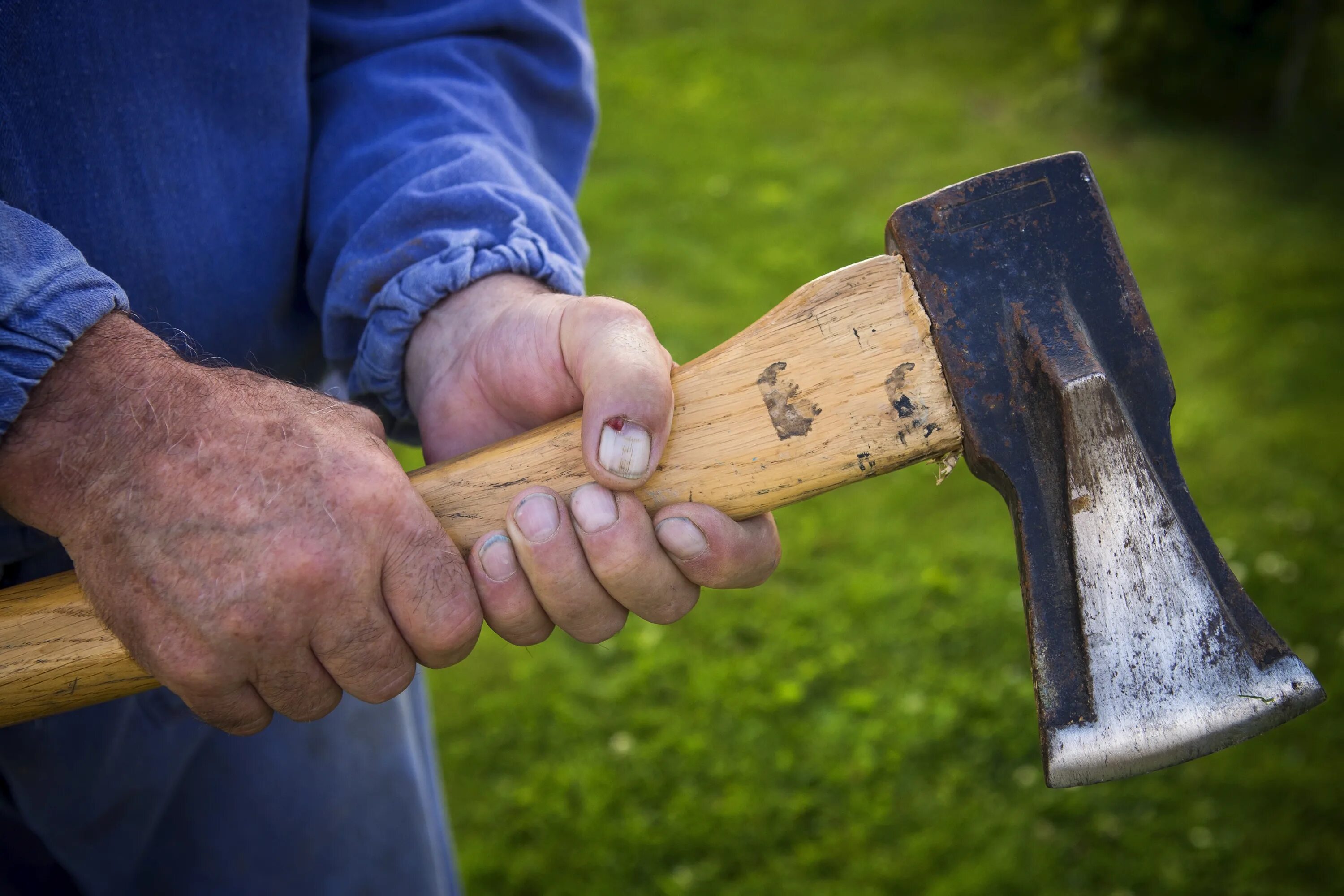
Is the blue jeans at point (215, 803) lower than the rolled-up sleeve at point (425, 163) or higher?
lower

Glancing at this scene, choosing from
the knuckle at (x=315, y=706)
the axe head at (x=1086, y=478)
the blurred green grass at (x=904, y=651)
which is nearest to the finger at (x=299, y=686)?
the knuckle at (x=315, y=706)

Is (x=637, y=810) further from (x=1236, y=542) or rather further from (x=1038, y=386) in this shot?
(x=1236, y=542)

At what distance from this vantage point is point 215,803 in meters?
1.74

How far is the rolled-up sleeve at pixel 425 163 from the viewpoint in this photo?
1482 mm

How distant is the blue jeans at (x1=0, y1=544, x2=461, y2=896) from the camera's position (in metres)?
→ 1.50

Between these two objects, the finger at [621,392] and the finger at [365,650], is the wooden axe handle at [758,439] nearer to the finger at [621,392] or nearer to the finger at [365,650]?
the finger at [621,392]

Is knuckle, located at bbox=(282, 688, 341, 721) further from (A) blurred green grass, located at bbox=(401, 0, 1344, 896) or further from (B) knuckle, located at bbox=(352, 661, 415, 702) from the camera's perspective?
(A) blurred green grass, located at bbox=(401, 0, 1344, 896)

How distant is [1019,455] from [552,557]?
702 mm

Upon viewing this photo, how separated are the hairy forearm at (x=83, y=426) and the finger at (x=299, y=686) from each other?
1.04ft

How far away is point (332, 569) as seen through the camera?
1165 millimetres

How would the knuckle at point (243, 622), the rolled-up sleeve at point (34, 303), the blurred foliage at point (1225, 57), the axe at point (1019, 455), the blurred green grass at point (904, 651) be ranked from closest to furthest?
the rolled-up sleeve at point (34, 303) → the knuckle at point (243, 622) → the axe at point (1019, 455) → the blurred green grass at point (904, 651) → the blurred foliage at point (1225, 57)

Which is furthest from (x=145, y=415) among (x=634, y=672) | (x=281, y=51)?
(x=634, y=672)

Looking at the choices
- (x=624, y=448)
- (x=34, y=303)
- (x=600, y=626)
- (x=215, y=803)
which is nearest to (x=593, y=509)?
(x=624, y=448)

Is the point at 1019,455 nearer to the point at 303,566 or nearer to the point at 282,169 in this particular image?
the point at 303,566
